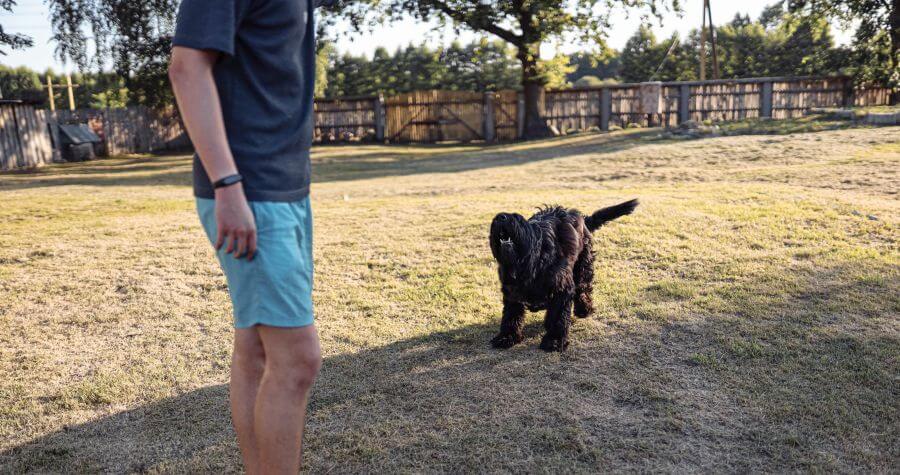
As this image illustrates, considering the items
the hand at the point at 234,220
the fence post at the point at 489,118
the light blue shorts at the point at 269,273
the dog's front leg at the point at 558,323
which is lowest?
the dog's front leg at the point at 558,323

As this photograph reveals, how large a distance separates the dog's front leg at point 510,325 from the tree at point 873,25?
89.2ft

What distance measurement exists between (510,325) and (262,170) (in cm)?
270

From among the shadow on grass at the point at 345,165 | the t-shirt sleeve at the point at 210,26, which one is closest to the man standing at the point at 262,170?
the t-shirt sleeve at the point at 210,26

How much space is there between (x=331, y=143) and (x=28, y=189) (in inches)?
644

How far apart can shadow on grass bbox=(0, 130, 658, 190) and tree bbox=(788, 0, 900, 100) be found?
11.6 metres

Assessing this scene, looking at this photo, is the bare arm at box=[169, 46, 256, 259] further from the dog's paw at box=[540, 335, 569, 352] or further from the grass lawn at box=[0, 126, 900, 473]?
the dog's paw at box=[540, 335, 569, 352]

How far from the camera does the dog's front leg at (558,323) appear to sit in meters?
4.16

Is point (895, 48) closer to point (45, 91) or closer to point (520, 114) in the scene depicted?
point (520, 114)

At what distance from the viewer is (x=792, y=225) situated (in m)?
7.05

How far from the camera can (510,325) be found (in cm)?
427

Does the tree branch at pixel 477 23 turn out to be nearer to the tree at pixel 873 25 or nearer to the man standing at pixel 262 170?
the tree at pixel 873 25

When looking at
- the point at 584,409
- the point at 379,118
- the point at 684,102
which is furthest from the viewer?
the point at 379,118

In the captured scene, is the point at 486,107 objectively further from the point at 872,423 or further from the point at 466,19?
the point at 872,423

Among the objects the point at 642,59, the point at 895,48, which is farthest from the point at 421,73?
the point at 895,48
